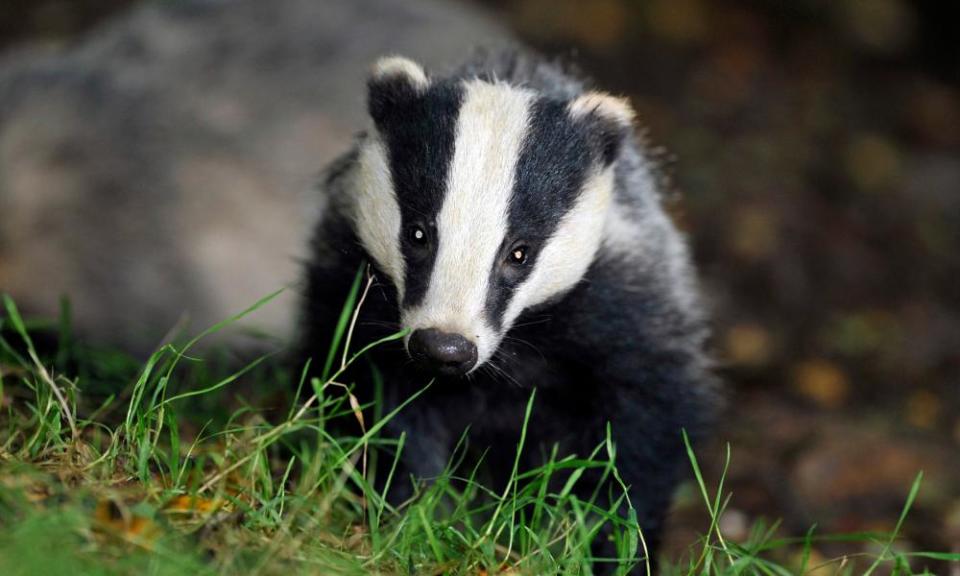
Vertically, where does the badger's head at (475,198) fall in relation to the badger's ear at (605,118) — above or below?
below

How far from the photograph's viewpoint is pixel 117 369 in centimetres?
377

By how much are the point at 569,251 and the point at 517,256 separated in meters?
0.18

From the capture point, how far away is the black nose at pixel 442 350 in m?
2.55

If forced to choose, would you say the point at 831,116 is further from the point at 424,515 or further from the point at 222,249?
the point at 424,515

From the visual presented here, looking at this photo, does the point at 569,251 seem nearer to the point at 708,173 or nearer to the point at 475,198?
the point at 475,198

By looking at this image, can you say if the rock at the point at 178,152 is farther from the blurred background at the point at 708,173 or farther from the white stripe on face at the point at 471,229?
the white stripe on face at the point at 471,229

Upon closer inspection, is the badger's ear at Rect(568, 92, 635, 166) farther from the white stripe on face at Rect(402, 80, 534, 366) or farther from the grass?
the grass

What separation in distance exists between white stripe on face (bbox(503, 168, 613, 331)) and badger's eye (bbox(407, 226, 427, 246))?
25 cm

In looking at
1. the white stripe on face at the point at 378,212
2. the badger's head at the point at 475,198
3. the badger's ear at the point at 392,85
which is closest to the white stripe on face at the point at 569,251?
the badger's head at the point at 475,198

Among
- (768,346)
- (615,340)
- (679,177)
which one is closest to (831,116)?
(679,177)

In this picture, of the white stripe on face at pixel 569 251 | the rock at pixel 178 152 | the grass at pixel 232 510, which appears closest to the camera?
the grass at pixel 232 510

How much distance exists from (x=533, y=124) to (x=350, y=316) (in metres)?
0.74

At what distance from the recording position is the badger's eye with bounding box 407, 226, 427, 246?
275 cm

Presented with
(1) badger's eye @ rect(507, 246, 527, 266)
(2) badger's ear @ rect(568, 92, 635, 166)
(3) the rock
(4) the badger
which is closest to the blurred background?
(3) the rock
